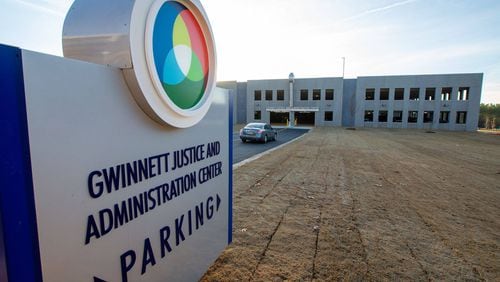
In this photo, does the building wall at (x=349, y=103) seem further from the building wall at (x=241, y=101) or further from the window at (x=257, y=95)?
the building wall at (x=241, y=101)

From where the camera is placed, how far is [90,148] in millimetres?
1606

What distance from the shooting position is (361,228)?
4.48 m

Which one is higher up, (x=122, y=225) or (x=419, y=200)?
(x=122, y=225)

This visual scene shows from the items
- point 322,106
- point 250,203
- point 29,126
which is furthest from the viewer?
point 322,106

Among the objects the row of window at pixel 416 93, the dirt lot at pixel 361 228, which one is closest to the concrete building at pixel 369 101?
the row of window at pixel 416 93

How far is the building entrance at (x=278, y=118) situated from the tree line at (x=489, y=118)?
5622 cm

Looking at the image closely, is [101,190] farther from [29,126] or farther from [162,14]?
[162,14]

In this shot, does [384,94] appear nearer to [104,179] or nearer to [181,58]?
[181,58]

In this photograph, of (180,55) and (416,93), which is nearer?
(180,55)

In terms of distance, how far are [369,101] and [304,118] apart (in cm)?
1196

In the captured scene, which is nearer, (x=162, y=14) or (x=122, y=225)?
(x=122, y=225)

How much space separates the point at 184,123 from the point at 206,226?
140 centimetres

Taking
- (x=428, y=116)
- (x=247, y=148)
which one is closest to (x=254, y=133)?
(x=247, y=148)

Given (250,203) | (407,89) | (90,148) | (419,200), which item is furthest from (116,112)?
(407,89)
